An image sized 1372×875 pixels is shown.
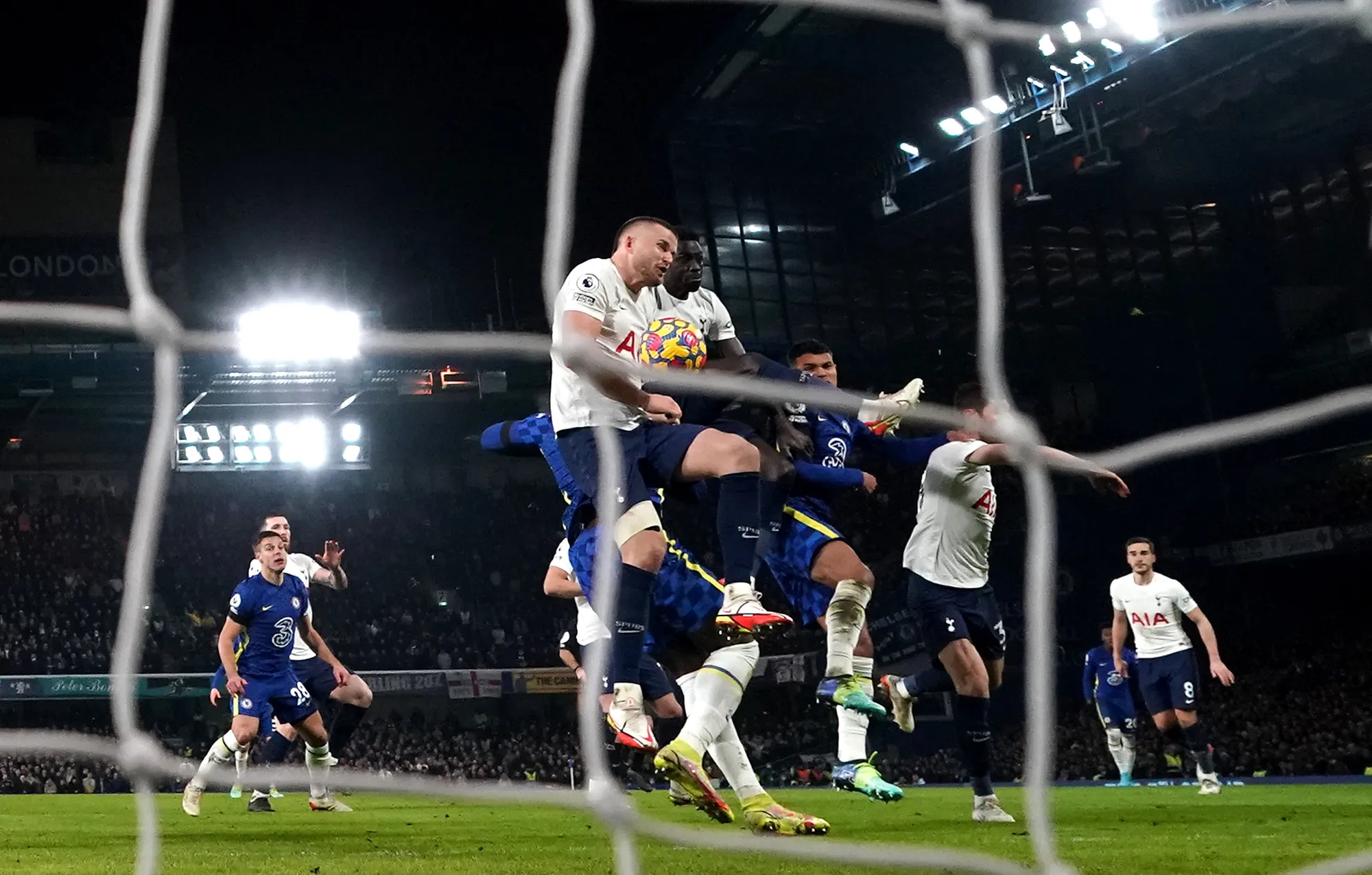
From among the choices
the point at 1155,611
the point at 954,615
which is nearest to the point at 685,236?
the point at 954,615

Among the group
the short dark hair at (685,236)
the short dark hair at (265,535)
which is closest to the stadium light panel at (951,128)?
the short dark hair at (265,535)

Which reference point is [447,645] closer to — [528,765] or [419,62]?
[528,765]

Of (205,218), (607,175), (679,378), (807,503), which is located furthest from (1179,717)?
(205,218)

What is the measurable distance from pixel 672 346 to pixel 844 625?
1.85 m

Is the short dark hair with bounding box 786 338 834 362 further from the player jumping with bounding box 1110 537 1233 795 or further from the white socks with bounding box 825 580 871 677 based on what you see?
the player jumping with bounding box 1110 537 1233 795

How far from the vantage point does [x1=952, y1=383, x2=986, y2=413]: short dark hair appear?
5.81 meters

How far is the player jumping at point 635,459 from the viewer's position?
4184 millimetres

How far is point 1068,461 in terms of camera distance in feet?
9.04

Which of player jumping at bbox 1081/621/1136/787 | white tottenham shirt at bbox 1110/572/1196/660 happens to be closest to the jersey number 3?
white tottenham shirt at bbox 1110/572/1196/660

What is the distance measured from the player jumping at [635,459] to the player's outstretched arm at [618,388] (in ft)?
0.94

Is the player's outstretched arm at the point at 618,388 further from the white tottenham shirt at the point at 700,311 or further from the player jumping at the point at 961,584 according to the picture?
the player jumping at the point at 961,584

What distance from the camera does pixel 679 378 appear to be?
2.20 metres

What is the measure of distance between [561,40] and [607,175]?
3.36m

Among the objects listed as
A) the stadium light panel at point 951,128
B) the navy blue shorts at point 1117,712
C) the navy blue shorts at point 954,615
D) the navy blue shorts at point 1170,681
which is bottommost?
the navy blue shorts at point 1117,712
